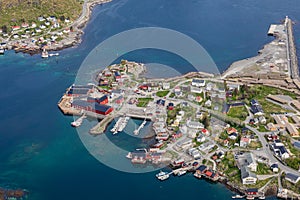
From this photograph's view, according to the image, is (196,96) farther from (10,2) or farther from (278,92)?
(10,2)

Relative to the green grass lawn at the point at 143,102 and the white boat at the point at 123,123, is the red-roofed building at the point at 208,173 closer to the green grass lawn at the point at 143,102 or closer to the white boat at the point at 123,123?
the white boat at the point at 123,123

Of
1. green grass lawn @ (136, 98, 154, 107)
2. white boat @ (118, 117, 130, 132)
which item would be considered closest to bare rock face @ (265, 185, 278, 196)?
white boat @ (118, 117, 130, 132)

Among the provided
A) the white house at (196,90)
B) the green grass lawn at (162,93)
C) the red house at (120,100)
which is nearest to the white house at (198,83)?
the white house at (196,90)

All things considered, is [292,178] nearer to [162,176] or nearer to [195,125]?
[162,176]

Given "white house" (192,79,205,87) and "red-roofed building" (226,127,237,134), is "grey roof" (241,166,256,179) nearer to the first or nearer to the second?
"red-roofed building" (226,127,237,134)

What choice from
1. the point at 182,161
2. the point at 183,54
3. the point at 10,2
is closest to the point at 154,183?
the point at 182,161

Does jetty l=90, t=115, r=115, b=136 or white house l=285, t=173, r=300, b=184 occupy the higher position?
white house l=285, t=173, r=300, b=184
